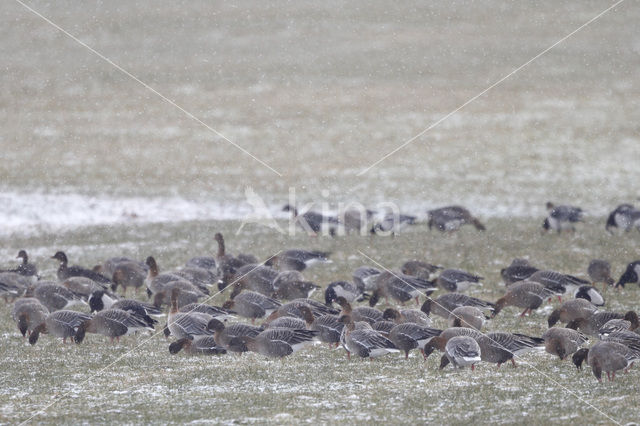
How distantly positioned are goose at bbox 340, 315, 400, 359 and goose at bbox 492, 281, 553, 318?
3.35m

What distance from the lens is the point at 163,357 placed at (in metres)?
12.8

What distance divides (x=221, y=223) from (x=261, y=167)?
7568 mm

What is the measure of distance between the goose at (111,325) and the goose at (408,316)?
4.35m

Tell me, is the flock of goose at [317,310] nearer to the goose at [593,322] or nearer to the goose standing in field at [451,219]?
the goose at [593,322]

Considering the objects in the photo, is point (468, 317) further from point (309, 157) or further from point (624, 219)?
point (309, 157)

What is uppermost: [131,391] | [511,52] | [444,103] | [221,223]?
[511,52]

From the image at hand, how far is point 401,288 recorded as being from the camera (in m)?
15.9

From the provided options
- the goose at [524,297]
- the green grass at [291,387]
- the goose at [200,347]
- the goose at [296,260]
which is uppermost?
the goose at [296,260]

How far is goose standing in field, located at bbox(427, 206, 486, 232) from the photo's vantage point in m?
22.5

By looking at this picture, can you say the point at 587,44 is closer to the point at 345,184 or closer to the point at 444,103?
the point at 444,103

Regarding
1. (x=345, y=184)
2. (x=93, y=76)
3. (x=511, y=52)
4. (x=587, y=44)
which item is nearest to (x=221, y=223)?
(x=345, y=184)

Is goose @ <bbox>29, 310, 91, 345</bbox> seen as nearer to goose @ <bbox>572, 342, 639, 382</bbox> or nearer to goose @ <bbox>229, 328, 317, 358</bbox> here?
goose @ <bbox>229, 328, 317, 358</bbox>

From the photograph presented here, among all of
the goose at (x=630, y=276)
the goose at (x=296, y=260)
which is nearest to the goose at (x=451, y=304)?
the goose at (x=630, y=276)

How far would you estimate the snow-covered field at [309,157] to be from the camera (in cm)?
1091
